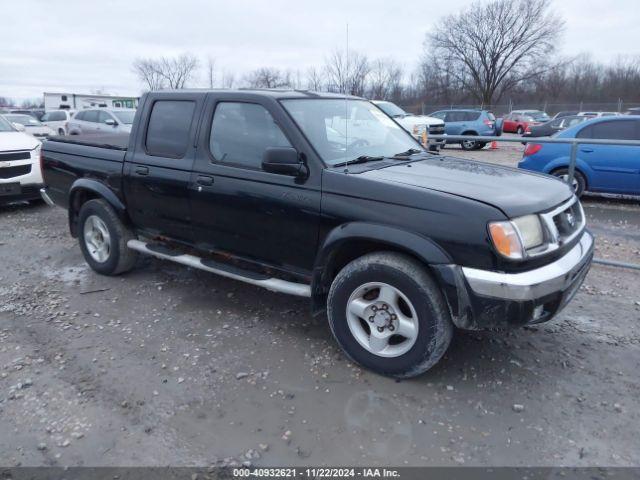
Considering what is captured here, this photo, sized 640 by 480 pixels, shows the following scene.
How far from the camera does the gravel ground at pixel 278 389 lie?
106 inches

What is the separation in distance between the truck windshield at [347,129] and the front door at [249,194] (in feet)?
0.65

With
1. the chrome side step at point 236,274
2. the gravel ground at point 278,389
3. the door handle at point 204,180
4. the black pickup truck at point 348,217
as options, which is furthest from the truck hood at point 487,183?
the door handle at point 204,180

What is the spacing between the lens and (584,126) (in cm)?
922

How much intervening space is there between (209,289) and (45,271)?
2090mm

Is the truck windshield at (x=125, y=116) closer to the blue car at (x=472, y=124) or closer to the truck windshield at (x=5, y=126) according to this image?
the truck windshield at (x=5, y=126)

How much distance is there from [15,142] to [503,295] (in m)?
8.82

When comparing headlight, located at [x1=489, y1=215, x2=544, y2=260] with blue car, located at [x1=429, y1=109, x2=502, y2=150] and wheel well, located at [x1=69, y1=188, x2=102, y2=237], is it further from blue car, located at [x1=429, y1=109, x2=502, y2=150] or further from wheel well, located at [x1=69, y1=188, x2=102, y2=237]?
A: blue car, located at [x1=429, y1=109, x2=502, y2=150]

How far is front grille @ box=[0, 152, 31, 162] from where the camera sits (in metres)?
8.16

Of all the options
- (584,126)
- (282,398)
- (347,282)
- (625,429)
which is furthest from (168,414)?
(584,126)

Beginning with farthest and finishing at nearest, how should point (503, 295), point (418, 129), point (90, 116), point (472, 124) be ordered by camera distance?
point (472, 124)
point (90, 116)
point (418, 129)
point (503, 295)

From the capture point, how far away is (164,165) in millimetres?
4340

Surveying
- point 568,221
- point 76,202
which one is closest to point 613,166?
point 568,221

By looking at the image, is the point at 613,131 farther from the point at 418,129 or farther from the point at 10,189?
the point at 10,189

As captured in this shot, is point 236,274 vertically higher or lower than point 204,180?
lower
